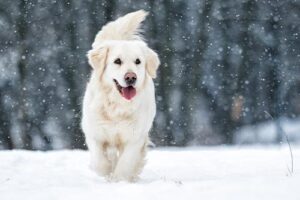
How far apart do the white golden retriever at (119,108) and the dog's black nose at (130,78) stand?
0.01m

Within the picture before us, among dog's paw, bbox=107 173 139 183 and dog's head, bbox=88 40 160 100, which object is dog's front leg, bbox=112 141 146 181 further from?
dog's head, bbox=88 40 160 100

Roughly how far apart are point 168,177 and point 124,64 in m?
1.40

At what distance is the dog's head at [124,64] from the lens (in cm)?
487

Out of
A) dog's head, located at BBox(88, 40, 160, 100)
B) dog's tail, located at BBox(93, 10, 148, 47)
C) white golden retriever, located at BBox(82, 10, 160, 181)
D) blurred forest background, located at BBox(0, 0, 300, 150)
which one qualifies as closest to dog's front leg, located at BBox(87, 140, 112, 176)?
white golden retriever, located at BBox(82, 10, 160, 181)

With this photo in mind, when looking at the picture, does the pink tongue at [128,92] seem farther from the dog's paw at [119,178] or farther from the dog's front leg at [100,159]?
the dog's paw at [119,178]

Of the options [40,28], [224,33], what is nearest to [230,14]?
[224,33]

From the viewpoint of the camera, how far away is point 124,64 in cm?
497

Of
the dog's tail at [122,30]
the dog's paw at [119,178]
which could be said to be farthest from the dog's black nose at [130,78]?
the dog's tail at [122,30]

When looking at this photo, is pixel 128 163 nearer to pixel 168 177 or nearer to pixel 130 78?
pixel 168 177

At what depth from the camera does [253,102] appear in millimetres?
18469

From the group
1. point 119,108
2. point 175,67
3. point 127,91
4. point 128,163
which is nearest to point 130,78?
point 127,91

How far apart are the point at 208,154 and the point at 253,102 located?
11039 millimetres

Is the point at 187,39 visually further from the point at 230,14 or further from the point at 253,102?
the point at 253,102

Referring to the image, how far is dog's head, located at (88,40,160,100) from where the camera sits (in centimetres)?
487
